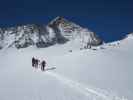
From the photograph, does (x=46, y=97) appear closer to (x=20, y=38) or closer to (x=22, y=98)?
(x=22, y=98)

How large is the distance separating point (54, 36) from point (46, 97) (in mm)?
122190

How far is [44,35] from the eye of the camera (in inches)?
5276

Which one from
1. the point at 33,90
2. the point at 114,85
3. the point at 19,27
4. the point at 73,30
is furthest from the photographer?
the point at 73,30

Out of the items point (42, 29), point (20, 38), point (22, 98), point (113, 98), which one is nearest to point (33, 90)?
point (22, 98)

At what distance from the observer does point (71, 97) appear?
14.4 meters

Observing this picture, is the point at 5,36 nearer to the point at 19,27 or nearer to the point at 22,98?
the point at 19,27

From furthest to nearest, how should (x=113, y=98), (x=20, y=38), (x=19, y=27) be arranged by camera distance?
(x=19, y=27)
(x=20, y=38)
(x=113, y=98)

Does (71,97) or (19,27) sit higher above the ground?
(19,27)

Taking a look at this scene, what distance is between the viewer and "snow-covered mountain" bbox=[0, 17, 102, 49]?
4890 inches

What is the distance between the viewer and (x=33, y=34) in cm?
13275

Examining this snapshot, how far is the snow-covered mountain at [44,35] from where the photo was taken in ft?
408

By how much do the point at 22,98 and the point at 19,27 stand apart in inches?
4947

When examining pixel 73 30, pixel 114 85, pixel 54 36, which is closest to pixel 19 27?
pixel 54 36

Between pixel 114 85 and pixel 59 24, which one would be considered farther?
pixel 59 24
